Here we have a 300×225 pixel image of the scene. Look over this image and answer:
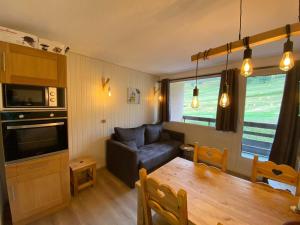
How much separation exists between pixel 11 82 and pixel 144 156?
218 cm

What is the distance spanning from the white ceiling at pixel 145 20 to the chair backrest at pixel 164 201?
1.47 meters

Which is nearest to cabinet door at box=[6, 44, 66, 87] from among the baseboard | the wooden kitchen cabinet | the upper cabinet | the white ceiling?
the upper cabinet

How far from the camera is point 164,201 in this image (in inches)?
37.9

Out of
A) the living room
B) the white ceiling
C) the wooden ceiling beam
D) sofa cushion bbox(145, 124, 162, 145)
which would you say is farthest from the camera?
sofa cushion bbox(145, 124, 162, 145)

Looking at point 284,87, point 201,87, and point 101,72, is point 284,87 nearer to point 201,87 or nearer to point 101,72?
point 201,87

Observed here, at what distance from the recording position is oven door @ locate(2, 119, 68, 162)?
59.4 inches

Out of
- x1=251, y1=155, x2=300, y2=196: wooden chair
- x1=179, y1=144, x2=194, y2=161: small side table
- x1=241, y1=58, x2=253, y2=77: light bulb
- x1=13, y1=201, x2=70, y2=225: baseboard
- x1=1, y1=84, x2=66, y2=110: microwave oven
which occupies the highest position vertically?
x1=241, y1=58, x2=253, y2=77: light bulb

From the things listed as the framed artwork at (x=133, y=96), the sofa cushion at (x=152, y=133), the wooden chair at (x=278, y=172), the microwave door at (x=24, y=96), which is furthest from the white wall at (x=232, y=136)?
the microwave door at (x=24, y=96)

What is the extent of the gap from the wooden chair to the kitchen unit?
2.33 meters

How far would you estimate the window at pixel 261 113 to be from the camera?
259cm

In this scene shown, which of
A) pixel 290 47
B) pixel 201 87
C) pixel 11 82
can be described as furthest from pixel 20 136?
pixel 201 87

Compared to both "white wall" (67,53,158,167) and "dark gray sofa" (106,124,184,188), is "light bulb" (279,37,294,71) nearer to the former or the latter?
"dark gray sofa" (106,124,184,188)

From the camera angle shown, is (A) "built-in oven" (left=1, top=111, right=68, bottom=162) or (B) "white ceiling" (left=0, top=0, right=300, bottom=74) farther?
(A) "built-in oven" (left=1, top=111, right=68, bottom=162)

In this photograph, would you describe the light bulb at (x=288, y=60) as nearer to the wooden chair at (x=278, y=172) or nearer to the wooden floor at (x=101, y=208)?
the wooden chair at (x=278, y=172)
